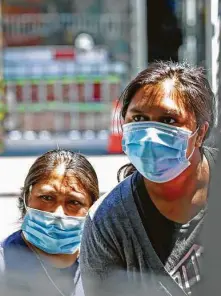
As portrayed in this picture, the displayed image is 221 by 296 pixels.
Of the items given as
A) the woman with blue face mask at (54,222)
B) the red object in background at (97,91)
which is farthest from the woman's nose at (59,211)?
the red object in background at (97,91)

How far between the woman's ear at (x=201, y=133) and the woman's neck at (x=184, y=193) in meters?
0.03

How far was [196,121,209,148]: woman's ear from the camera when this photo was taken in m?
2.47

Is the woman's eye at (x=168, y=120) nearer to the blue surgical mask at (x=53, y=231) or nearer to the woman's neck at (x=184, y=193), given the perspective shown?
the woman's neck at (x=184, y=193)

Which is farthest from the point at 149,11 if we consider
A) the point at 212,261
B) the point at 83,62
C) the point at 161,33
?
the point at 212,261

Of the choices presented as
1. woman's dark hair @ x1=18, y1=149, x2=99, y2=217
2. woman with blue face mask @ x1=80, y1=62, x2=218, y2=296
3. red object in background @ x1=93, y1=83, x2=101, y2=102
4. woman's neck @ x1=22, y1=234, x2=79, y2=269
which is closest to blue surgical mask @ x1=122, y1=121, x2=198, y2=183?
woman with blue face mask @ x1=80, y1=62, x2=218, y2=296

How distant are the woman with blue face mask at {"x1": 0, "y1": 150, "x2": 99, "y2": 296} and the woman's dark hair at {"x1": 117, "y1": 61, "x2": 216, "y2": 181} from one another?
38 centimetres

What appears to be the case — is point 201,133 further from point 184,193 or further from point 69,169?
point 69,169

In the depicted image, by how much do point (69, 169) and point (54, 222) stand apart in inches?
6.7

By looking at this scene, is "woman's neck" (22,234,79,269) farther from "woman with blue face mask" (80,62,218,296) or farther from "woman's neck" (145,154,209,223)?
"woman's neck" (145,154,209,223)

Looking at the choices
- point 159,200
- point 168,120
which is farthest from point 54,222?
point 168,120

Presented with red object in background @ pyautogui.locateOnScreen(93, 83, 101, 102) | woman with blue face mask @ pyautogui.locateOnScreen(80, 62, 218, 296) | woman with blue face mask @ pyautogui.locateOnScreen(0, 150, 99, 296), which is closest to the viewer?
woman with blue face mask @ pyautogui.locateOnScreen(80, 62, 218, 296)

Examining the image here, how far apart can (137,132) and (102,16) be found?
22.5 feet

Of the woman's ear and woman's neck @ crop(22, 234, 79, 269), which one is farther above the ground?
the woman's ear

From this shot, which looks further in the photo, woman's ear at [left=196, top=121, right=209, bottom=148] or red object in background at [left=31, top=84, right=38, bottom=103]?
red object in background at [left=31, top=84, right=38, bottom=103]
